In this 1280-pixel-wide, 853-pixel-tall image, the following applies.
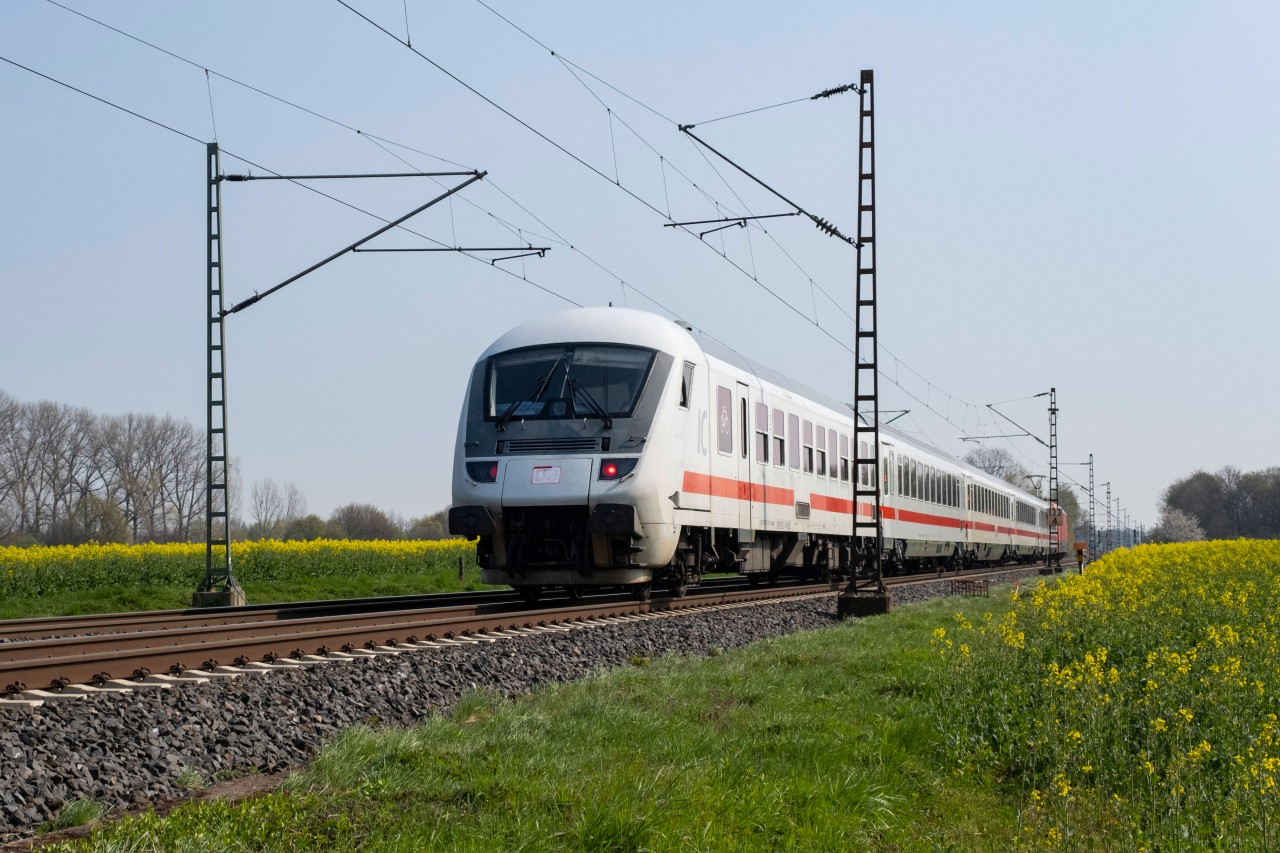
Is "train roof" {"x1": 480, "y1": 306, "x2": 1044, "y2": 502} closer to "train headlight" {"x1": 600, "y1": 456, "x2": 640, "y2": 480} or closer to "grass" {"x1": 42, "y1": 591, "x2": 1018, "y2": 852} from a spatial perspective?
"train headlight" {"x1": 600, "y1": 456, "x2": 640, "y2": 480}

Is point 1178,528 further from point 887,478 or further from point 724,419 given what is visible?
point 724,419

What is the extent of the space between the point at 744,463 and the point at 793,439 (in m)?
3.03

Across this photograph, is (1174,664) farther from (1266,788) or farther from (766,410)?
(766,410)

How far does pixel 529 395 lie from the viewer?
50.0 ft

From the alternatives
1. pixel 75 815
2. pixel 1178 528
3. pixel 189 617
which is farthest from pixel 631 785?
pixel 1178 528

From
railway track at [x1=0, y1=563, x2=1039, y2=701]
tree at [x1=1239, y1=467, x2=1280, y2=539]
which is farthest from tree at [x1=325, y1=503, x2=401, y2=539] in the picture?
tree at [x1=1239, y1=467, x2=1280, y2=539]

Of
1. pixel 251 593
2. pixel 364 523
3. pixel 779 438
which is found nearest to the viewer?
pixel 779 438

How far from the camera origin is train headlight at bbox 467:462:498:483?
49.0 feet

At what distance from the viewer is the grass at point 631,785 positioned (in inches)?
187

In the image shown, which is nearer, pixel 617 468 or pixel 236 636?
pixel 236 636

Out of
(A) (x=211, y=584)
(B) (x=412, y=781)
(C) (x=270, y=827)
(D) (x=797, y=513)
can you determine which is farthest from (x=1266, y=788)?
(A) (x=211, y=584)

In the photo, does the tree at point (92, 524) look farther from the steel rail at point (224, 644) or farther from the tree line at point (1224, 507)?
the tree line at point (1224, 507)

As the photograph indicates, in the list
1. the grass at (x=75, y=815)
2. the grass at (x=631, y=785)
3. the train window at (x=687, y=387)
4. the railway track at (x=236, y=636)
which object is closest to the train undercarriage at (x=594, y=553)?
the railway track at (x=236, y=636)

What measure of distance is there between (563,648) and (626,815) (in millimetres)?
6731
